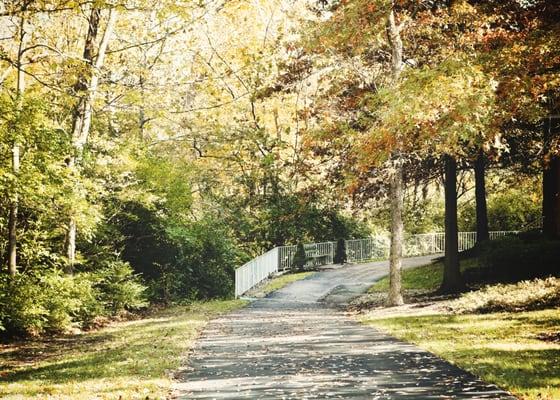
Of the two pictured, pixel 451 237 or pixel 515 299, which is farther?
pixel 451 237

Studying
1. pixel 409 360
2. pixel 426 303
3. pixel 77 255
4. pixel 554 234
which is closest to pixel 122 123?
pixel 77 255

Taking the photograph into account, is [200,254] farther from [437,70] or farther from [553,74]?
[553,74]

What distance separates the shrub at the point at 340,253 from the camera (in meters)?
34.8

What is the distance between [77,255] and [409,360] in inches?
424

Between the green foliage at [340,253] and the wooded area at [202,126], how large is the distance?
833 centimetres

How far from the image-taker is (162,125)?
104 feet

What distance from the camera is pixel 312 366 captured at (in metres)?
9.55

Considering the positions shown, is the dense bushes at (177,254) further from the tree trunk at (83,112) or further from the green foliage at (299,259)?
the green foliage at (299,259)

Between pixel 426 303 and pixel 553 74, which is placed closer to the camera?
pixel 553 74

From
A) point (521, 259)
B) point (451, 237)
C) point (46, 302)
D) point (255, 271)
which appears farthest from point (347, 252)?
point (46, 302)

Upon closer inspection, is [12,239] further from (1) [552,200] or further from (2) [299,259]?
(2) [299,259]

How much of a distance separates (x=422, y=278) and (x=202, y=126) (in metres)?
14.7

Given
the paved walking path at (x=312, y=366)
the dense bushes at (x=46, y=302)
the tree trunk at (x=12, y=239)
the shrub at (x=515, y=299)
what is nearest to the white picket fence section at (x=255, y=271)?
the dense bushes at (x=46, y=302)

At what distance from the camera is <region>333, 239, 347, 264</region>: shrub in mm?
34812
